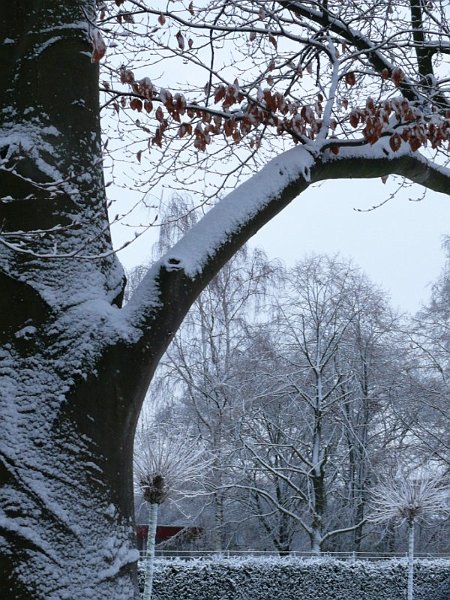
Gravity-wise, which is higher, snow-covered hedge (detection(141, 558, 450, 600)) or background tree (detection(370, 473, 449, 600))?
background tree (detection(370, 473, 449, 600))

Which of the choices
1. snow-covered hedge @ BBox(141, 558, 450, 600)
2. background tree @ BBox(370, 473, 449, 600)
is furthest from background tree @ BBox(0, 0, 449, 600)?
background tree @ BBox(370, 473, 449, 600)

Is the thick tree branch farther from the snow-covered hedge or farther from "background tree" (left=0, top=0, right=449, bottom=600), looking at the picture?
the snow-covered hedge

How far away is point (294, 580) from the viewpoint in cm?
1400

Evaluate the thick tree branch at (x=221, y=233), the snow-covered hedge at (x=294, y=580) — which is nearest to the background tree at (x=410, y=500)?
the snow-covered hedge at (x=294, y=580)

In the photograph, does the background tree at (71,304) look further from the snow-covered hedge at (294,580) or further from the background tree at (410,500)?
the background tree at (410,500)

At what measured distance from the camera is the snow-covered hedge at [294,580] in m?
12.7

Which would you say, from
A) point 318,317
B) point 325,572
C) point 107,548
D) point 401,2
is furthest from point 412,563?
point 107,548

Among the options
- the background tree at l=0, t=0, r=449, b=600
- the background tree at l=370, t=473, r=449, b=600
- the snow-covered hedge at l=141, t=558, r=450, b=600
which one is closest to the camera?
the background tree at l=0, t=0, r=449, b=600

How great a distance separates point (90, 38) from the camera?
9.75 feet

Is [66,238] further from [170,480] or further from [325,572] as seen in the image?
[325,572]

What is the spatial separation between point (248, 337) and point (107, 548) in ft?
60.3

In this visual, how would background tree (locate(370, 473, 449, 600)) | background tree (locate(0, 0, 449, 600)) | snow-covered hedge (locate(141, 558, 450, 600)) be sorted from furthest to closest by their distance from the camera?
background tree (locate(370, 473, 449, 600)) → snow-covered hedge (locate(141, 558, 450, 600)) → background tree (locate(0, 0, 449, 600))

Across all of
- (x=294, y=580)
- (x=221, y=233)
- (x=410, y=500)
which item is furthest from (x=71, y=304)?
(x=410, y=500)

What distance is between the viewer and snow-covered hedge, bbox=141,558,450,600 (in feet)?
41.5
